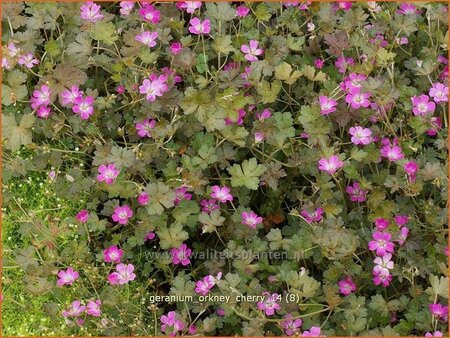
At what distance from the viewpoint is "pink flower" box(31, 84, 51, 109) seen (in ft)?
9.18

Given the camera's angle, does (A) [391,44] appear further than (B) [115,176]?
Yes

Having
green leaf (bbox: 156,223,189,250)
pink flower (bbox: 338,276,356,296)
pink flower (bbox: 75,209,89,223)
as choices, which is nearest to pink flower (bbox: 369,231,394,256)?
pink flower (bbox: 338,276,356,296)

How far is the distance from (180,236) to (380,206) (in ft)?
2.33

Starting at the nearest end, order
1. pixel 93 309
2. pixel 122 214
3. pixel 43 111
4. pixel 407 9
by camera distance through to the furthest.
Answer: pixel 93 309 → pixel 122 214 → pixel 43 111 → pixel 407 9

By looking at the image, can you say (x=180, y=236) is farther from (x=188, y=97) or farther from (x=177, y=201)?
(x=188, y=97)

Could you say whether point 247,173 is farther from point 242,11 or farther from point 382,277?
point 242,11

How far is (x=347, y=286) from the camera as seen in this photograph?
8.79ft

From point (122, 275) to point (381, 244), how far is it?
89 centimetres

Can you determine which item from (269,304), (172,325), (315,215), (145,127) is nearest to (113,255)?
(172,325)

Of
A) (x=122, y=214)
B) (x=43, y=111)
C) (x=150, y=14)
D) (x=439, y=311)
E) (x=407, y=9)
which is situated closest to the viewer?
(x=439, y=311)

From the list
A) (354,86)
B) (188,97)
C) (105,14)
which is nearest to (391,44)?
(354,86)

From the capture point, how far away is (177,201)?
8.86ft

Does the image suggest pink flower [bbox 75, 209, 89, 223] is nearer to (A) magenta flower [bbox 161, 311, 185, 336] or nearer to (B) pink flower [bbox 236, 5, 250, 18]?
(A) magenta flower [bbox 161, 311, 185, 336]

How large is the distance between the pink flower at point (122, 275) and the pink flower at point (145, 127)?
1.54 ft
